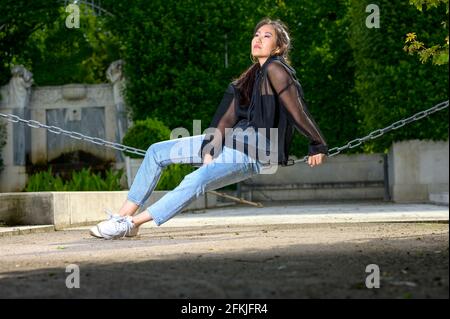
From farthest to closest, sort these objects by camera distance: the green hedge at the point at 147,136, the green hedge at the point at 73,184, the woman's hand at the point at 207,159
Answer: the green hedge at the point at 147,136 → the green hedge at the point at 73,184 → the woman's hand at the point at 207,159

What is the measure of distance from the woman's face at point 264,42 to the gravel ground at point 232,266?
5.22ft

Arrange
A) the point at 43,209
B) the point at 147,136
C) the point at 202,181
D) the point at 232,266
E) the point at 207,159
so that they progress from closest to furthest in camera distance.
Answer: the point at 232,266
the point at 202,181
the point at 207,159
the point at 43,209
the point at 147,136

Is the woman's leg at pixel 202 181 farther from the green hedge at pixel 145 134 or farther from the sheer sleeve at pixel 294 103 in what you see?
the green hedge at pixel 145 134

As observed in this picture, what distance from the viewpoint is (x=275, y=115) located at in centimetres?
686

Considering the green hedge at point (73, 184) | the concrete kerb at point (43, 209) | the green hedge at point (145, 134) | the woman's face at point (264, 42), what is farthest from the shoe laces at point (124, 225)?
the green hedge at point (145, 134)

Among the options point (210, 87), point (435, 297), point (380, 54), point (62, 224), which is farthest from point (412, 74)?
point (435, 297)

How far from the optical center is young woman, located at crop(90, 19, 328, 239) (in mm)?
6762

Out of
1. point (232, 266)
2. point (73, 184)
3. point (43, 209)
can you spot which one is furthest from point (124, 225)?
point (73, 184)

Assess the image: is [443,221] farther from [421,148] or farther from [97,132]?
[97,132]

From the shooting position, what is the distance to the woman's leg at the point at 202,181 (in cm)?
673

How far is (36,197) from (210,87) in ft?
38.6

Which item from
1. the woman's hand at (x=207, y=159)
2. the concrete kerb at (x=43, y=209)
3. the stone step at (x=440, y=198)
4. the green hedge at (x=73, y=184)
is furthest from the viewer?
the stone step at (x=440, y=198)

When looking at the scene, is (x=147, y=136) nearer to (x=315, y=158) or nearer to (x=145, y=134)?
(x=145, y=134)

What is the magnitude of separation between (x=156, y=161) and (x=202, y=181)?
17.9 inches
